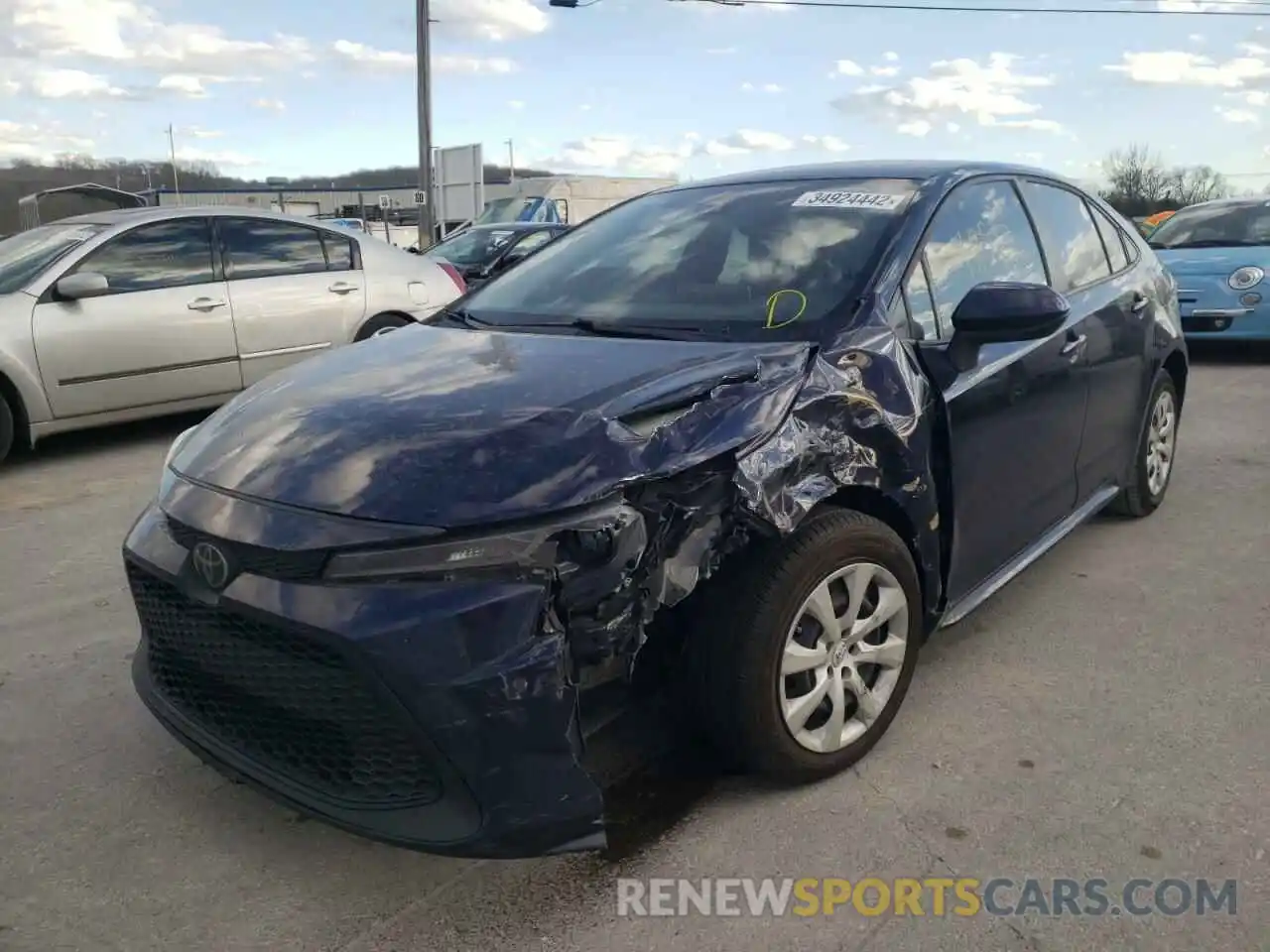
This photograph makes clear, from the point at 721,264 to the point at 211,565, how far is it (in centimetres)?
174

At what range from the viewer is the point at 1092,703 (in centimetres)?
308

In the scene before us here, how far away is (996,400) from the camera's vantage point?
3.09m

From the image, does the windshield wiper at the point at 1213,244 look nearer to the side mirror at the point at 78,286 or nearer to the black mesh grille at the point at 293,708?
the side mirror at the point at 78,286

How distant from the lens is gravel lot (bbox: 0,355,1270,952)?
216 cm

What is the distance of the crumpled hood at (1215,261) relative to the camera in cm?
877

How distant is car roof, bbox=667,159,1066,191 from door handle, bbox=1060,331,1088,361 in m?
0.62

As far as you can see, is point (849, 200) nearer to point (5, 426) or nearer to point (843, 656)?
point (843, 656)

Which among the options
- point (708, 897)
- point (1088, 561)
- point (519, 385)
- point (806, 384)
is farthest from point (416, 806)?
point (1088, 561)

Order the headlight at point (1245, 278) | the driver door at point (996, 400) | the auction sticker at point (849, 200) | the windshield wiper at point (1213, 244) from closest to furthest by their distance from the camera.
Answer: the driver door at point (996, 400)
the auction sticker at point (849, 200)
the headlight at point (1245, 278)
the windshield wiper at point (1213, 244)

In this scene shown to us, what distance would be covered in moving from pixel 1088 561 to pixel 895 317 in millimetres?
1998

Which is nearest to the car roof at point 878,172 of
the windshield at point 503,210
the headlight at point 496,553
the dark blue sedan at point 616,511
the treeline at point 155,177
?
the dark blue sedan at point 616,511

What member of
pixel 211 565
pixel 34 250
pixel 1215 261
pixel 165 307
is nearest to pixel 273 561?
pixel 211 565

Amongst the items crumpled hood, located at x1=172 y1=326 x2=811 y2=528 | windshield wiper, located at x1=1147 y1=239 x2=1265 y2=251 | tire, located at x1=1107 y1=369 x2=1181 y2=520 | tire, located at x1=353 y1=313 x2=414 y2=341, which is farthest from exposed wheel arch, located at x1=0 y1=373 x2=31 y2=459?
windshield wiper, located at x1=1147 y1=239 x2=1265 y2=251

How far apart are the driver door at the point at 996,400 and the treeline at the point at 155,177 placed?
45.9 m
